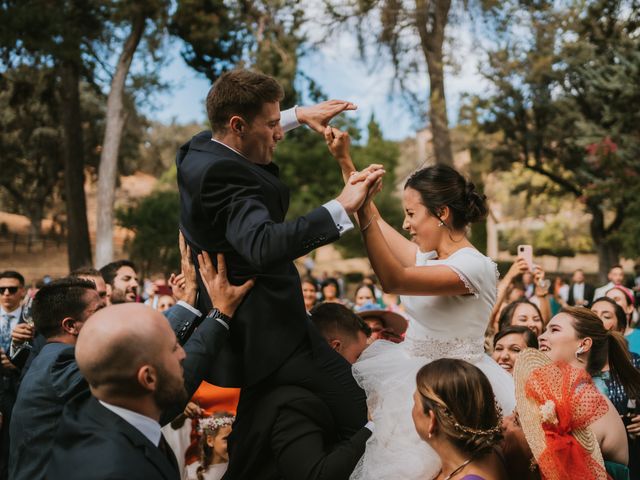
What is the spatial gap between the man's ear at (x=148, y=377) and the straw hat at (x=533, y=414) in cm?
150

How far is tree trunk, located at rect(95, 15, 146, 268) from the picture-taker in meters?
20.3

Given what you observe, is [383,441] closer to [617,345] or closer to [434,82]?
[617,345]

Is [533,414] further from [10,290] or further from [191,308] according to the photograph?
[10,290]

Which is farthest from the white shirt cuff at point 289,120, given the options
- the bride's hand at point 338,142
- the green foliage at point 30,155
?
the green foliage at point 30,155

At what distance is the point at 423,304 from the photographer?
352 cm

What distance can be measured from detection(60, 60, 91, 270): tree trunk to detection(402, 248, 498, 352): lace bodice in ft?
64.9

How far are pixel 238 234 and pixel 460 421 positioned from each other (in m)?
1.08

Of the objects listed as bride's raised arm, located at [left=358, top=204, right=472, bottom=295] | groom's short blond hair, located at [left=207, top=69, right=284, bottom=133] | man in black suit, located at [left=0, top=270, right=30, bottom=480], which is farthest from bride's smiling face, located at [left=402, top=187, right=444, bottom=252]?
man in black suit, located at [left=0, top=270, right=30, bottom=480]

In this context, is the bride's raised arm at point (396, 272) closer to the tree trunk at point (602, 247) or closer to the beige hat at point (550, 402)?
the beige hat at point (550, 402)

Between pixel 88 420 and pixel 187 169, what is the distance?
1140 millimetres

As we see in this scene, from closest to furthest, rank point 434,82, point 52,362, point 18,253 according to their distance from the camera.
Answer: point 52,362 < point 434,82 < point 18,253

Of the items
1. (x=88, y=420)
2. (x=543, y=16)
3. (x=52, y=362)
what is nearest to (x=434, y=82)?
(x=543, y=16)

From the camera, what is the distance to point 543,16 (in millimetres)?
22266

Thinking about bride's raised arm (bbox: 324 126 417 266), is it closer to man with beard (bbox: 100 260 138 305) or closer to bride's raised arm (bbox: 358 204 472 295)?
bride's raised arm (bbox: 358 204 472 295)
